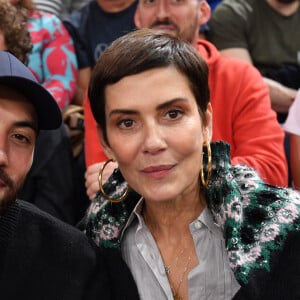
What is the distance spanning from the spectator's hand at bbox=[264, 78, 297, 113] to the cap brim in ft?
3.62

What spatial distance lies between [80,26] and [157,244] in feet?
4.34

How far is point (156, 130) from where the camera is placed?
44.6 inches

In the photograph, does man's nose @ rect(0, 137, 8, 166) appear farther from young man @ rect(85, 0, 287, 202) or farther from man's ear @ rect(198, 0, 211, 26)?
man's ear @ rect(198, 0, 211, 26)

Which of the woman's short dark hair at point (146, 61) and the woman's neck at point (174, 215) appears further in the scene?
the woman's neck at point (174, 215)

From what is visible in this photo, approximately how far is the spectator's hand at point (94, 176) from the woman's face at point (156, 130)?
0.42 meters

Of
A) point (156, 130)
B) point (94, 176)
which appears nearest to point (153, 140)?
point (156, 130)

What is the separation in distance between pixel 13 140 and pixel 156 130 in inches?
11.8

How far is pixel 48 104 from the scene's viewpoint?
1.21 m

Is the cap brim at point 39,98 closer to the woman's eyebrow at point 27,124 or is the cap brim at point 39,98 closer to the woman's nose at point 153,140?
the woman's eyebrow at point 27,124

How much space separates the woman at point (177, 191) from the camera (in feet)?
3.72

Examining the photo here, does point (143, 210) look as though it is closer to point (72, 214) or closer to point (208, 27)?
point (72, 214)

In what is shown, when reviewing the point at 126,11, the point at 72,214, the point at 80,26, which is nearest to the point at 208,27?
the point at 126,11

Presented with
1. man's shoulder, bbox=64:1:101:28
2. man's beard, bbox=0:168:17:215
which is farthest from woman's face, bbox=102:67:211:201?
man's shoulder, bbox=64:1:101:28

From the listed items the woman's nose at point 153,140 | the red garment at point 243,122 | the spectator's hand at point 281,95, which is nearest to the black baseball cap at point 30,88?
the woman's nose at point 153,140
